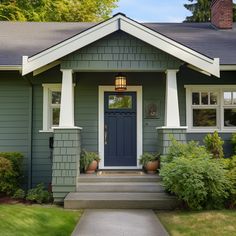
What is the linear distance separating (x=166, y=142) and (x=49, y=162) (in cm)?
336

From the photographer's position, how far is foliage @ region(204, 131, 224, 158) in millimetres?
8555

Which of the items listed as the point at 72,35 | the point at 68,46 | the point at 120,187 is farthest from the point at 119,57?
the point at 72,35

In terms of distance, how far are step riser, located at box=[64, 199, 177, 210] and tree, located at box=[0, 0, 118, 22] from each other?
1472cm

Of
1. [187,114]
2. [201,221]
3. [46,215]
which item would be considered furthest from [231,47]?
[46,215]

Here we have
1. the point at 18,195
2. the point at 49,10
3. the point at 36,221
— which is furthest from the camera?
the point at 49,10

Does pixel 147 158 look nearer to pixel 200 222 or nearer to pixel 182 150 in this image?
pixel 182 150

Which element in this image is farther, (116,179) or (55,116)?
(55,116)

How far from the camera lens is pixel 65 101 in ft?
25.9

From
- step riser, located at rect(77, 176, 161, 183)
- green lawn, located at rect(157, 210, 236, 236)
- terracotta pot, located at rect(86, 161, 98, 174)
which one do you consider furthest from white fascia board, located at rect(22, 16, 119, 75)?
green lawn, located at rect(157, 210, 236, 236)

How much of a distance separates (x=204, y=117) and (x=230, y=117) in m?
0.71

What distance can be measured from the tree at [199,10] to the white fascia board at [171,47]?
20.1 metres

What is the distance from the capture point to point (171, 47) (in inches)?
307

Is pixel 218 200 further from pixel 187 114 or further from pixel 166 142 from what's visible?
pixel 187 114

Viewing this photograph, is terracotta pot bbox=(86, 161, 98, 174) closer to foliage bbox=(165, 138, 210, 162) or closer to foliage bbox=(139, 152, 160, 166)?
foliage bbox=(139, 152, 160, 166)
